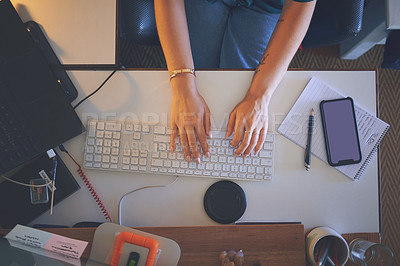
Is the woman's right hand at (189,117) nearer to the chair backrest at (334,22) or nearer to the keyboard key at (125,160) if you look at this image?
the keyboard key at (125,160)

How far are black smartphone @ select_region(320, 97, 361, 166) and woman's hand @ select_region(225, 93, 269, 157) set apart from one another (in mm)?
160

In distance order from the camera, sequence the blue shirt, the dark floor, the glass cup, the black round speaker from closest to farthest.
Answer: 1. the glass cup
2. the black round speaker
3. the blue shirt
4. the dark floor

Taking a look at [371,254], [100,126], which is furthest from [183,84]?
[371,254]

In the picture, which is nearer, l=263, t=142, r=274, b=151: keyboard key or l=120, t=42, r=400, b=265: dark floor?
l=263, t=142, r=274, b=151: keyboard key

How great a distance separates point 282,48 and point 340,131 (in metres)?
0.27

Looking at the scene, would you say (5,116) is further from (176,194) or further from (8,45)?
(176,194)

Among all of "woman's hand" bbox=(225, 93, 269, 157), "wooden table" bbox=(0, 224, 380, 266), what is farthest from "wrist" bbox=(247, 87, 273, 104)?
"wooden table" bbox=(0, 224, 380, 266)

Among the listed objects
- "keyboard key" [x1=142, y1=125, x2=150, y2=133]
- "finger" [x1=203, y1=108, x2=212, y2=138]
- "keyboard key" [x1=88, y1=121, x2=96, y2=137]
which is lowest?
"finger" [x1=203, y1=108, x2=212, y2=138]

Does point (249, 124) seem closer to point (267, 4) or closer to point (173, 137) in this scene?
point (173, 137)

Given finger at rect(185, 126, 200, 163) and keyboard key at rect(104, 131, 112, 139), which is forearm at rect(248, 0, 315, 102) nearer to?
finger at rect(185, 126, 200, 163)

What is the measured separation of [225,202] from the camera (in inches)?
28.7

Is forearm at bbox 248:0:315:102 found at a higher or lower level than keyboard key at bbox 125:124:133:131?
higher

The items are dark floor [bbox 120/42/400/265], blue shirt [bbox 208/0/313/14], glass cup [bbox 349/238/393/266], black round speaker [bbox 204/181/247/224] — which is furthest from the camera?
dark floor [bbox 120/42/400/265]

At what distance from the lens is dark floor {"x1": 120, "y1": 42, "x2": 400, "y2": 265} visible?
1303mm
